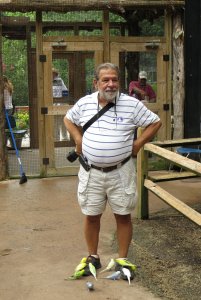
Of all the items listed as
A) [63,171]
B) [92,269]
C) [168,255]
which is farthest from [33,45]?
[92,269]

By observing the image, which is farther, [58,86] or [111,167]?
[58,86]

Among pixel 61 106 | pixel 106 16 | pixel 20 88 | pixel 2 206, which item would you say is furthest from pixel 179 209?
pixel 20 88

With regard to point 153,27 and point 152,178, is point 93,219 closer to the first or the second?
point 152,178

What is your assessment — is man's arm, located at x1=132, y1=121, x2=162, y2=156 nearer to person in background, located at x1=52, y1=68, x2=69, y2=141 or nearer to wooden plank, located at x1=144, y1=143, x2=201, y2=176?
wooden plank, located at x1=144, y1=143, x2=201, y2=176

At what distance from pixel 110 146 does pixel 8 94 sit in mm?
4877

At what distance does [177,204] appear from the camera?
4.40m

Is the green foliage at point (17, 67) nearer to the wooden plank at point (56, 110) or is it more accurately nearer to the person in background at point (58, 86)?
the person in background at point (58, 86)

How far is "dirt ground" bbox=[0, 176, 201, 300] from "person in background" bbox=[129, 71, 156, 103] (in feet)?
6.06

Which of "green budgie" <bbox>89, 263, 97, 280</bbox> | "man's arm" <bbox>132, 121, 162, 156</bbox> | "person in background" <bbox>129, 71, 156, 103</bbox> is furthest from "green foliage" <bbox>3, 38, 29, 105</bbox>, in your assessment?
"green budgie" <bbox>89, 263, 97, 280</bbox>

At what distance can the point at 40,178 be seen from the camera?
759 centimetres

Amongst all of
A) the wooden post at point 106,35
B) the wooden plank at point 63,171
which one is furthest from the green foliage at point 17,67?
the wooden plank at point 63,171

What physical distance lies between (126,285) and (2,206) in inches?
108

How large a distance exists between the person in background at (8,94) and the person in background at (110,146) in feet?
14.2

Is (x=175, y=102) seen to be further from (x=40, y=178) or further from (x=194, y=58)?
(x=40, y=178)
